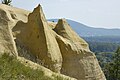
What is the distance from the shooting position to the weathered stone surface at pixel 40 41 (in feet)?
58.7

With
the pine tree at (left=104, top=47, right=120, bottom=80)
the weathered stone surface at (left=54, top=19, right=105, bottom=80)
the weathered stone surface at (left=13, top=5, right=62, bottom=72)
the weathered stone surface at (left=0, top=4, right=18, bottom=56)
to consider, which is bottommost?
the pine tree at (left=104, top=47, right=120, bottom=80)

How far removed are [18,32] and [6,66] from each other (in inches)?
458

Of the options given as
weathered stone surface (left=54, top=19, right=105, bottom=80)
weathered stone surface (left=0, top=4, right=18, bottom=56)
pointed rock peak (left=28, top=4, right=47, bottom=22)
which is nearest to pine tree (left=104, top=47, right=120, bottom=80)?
weathered stone surface (left=54, top=19, right=105, bottom=80)

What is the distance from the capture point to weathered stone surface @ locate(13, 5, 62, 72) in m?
17.9

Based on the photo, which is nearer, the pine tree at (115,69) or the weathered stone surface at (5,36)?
the weathered stone surface at (5,36)

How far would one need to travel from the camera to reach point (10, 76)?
7.68 m

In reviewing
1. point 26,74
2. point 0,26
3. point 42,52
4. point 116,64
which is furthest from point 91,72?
point 116,64

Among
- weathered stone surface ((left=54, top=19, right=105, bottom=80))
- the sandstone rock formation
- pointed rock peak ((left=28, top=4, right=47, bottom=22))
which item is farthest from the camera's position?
weathered stone surface ((left=54, top=19, right=105, bottom=80))

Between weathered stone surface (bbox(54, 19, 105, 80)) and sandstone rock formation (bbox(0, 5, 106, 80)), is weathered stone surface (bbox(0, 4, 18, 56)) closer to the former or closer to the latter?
sandstone rock formation (bbox(0, 5, 106, 80))

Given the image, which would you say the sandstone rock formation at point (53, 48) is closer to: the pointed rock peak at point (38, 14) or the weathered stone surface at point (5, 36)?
the pointed rock peak at point (38, 14)

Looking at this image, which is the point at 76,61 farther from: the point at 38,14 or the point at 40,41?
the point at 38,14

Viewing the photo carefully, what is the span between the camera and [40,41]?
60.2 ft

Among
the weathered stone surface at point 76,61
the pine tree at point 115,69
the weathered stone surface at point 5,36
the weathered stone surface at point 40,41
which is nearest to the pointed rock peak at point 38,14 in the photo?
the weathered stone surface at point 40,41

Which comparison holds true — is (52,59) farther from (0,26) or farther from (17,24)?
(0,26)
